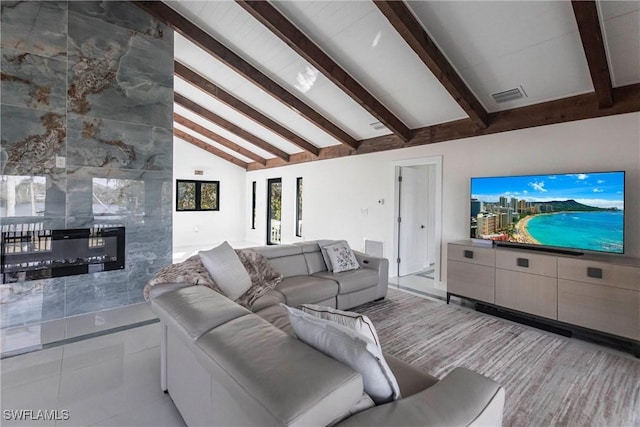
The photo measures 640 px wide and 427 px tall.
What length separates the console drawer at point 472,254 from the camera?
3461 millimetres

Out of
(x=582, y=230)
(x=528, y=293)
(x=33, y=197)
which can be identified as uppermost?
(x=33, y=197)

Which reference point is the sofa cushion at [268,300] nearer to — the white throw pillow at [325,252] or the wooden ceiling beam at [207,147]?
the white throw pillow at [325,252]

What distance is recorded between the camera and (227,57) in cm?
409

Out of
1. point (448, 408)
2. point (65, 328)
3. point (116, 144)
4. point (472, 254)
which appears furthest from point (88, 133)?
point (472, 254)

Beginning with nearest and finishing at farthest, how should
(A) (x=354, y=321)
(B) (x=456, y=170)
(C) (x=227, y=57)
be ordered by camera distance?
(A) (x=354, y=321) → (C) (x=227, y=57) → (B) (x=456, y=170)

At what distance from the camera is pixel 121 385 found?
6.72 feet

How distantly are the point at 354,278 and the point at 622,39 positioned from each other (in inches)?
129

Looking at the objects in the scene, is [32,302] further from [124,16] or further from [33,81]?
[124,16]

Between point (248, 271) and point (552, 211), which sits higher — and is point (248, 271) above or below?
below

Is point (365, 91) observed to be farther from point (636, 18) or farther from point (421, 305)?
point (421, 305)

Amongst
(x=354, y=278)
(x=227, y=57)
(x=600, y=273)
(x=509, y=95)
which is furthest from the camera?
(x=227, y=57)

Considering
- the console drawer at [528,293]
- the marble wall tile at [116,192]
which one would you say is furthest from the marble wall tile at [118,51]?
the console drawer at [528,293]

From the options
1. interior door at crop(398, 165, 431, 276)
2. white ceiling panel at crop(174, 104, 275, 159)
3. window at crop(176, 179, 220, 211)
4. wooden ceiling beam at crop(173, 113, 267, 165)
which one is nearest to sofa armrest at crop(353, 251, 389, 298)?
interior door at crop(398, 165, 431, 276)

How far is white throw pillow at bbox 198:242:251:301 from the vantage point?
8.12 ft
